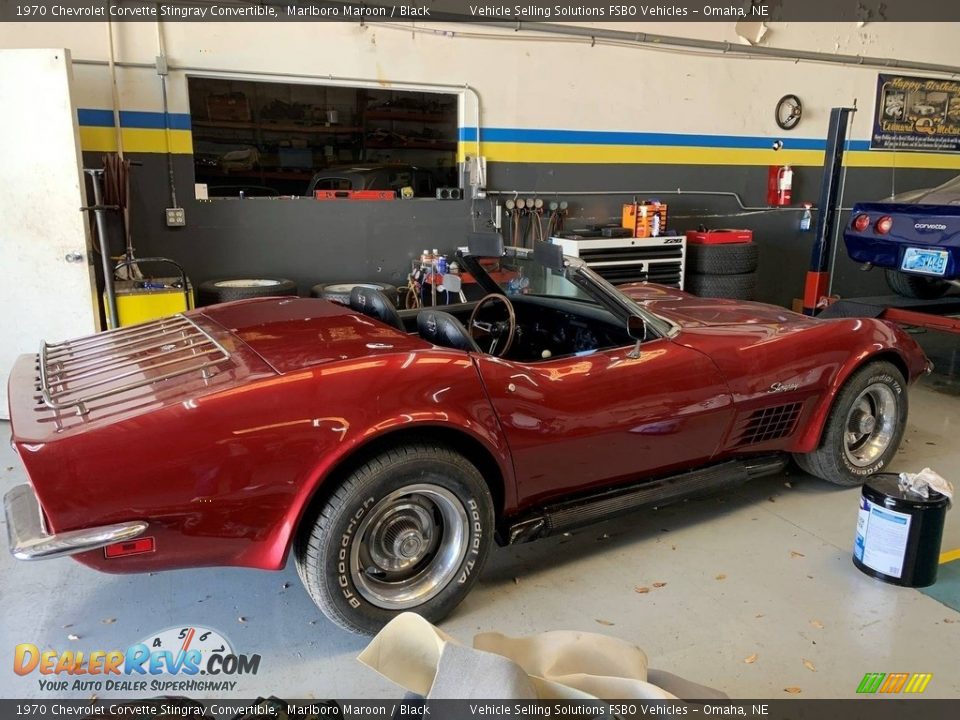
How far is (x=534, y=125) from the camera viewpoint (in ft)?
19.4

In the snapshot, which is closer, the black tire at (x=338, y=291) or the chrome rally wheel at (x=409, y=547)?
the chrome rally wheel at (x=409, y=547)

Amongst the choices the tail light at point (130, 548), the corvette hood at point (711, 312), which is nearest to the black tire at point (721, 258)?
the corvette hood at point (711, 312)

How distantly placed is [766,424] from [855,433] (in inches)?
27.9

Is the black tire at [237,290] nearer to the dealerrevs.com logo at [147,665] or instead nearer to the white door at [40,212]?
the white door at [40,212]

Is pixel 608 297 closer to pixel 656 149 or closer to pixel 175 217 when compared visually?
pixel 175 217

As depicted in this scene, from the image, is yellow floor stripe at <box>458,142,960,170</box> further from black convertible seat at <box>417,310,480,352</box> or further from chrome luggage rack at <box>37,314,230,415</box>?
chrome luggage rack at <box>37,314,230,415</box>

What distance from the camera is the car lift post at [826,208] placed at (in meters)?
6.04

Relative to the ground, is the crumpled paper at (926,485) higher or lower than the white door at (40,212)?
lower

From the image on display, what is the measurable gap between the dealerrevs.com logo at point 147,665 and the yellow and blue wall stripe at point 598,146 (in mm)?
3532

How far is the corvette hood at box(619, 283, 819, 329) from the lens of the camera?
121 inches

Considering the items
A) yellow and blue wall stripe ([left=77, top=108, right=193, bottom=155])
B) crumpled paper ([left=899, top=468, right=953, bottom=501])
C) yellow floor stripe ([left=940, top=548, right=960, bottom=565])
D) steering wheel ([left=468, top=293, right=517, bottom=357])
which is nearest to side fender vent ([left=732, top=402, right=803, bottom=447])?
crumpled paper ([left=899, top=468, right=953, bottom=501])

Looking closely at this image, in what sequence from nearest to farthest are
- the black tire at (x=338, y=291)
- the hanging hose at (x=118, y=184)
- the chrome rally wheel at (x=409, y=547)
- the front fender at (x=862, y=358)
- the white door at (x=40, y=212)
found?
the chrome rally wheel at (x=409, y=547), the front fender at (x=862, y=358), the white door at (x=40, y=212), the hanging hose at (x=118, y=184), the black tire at (x=338, y=291)

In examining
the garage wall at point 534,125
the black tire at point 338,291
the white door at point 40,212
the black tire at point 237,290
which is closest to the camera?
the white door at point 40,212

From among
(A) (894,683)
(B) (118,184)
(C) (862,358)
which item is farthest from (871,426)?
(B) (118,184)
